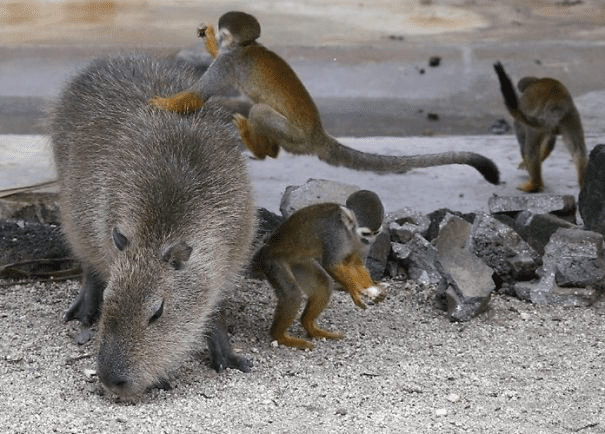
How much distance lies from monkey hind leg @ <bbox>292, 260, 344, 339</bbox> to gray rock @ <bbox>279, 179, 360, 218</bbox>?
119cm

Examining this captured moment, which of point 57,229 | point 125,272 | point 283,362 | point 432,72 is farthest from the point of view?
point 432,72

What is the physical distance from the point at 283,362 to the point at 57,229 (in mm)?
2145

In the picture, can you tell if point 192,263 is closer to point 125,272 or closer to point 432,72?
point 125,272

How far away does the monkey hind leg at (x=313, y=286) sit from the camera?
6125 mm

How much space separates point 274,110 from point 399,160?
2.63 ft

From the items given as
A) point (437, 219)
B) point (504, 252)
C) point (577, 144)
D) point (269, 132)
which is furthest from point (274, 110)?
point (577, 144)

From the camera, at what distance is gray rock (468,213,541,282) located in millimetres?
6898

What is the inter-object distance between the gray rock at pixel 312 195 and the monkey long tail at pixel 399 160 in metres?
0.15

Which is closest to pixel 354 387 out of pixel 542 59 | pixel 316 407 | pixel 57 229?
pixel 316 407

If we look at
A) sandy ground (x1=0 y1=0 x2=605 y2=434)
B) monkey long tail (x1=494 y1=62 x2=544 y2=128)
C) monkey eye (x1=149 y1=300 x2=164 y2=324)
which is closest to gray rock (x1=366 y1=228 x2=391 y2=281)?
sandy ground (x1=0 y1=0 x2=605 y2=434)

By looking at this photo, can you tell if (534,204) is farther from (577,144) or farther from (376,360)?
(376,360)

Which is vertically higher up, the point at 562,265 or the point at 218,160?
the point at 218,160

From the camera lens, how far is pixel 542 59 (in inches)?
468

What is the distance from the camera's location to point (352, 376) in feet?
18.7
